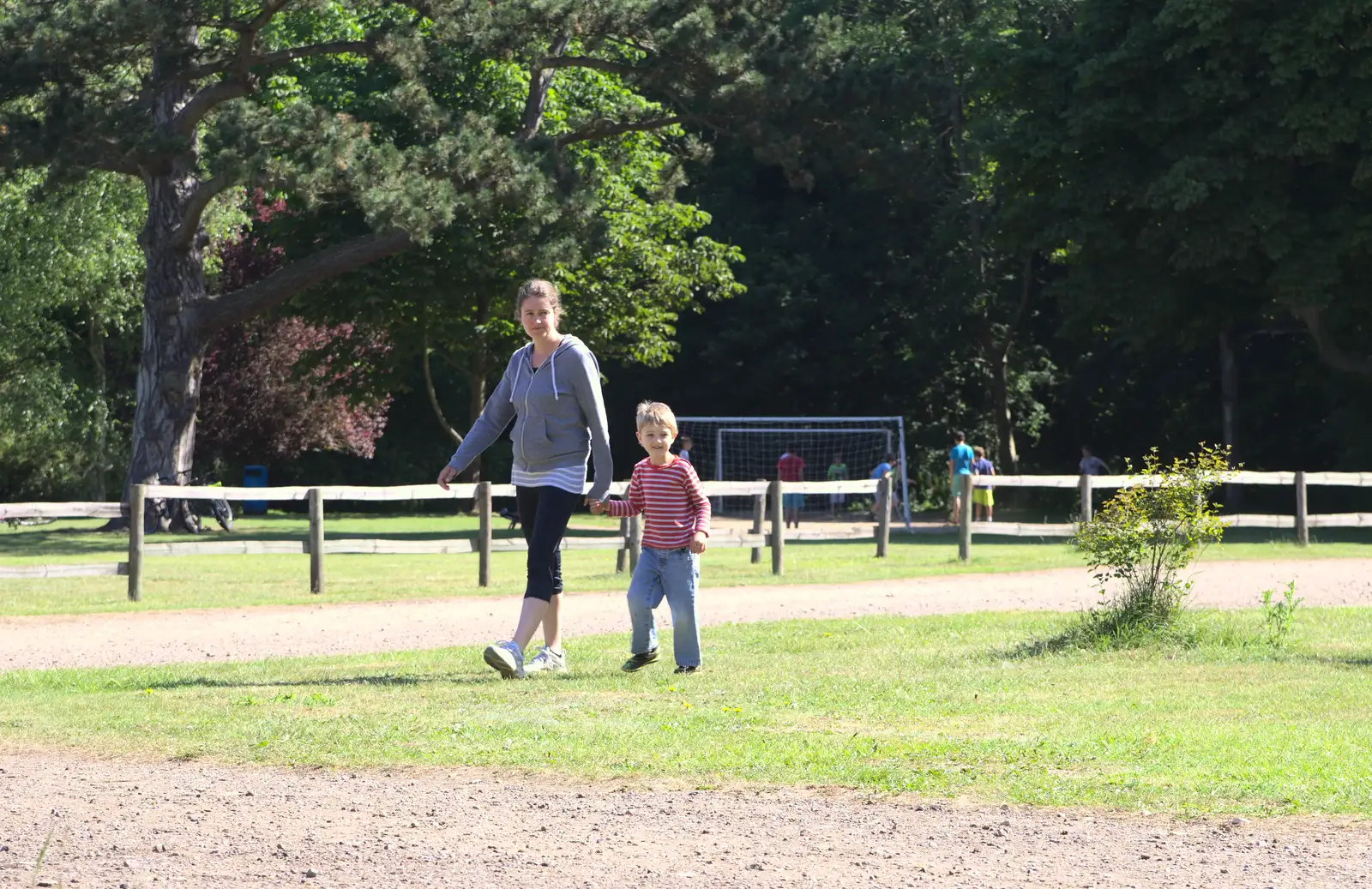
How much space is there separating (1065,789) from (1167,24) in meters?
25.0

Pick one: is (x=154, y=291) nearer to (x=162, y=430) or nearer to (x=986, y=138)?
(x=162, y=430)

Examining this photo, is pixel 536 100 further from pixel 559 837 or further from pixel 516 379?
pixel 559 837

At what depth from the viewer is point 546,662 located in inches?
379

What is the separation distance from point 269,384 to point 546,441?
34.8 m

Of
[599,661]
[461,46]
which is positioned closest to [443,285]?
[461,46]

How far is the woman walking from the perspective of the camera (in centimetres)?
916

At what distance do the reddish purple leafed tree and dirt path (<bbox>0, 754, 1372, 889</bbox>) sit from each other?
35403 mm

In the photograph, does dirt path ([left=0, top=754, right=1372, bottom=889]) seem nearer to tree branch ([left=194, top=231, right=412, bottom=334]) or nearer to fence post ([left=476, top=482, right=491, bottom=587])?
fence post ([left=476, top=482, right=491, bottom=587])

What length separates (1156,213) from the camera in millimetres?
29656

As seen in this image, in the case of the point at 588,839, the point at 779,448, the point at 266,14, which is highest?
the point at 266,14

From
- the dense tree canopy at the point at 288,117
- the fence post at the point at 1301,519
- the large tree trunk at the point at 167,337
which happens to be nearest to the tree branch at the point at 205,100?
the dense tree canopy at the point at 288,117

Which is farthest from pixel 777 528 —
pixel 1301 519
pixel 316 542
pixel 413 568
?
pixel 1301 519

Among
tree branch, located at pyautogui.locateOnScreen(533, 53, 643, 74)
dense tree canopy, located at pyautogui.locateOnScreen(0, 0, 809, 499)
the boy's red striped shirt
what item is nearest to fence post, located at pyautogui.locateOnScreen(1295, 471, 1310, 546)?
dense tree canopy, located at pyautogui.locateOnScreen(0, 0, 809, 499)

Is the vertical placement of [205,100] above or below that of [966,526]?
above
